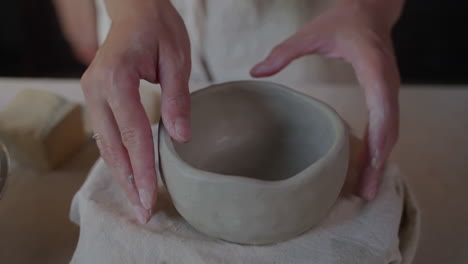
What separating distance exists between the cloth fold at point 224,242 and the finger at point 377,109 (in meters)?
0.02

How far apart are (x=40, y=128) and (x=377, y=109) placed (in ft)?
1.21

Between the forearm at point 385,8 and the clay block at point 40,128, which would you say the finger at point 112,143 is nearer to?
the clay block at point 40,128

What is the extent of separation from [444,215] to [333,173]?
0.78ft

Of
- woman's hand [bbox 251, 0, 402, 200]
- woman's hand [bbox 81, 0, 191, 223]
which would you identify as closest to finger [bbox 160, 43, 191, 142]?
woman's hand [bbox 81, 0, 191, 223]

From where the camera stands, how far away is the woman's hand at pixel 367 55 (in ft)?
1.59

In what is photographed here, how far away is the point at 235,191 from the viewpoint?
373 mm

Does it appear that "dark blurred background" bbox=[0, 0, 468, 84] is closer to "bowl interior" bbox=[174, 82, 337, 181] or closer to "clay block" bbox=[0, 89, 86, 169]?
"clay block" bbox=[0, 89, 86, 169]

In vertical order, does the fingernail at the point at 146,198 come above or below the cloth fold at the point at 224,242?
above

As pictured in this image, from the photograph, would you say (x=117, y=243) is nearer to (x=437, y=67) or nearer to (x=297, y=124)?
(x=297, y=124)

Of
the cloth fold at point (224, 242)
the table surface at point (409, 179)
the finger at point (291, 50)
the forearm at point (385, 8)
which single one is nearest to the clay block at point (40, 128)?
the table surface at point (409, 179)

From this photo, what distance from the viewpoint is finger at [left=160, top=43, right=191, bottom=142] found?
420mm

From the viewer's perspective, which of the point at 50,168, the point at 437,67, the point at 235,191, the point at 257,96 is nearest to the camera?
the point at 235,191

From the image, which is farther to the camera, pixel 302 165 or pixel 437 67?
pixel 437 67

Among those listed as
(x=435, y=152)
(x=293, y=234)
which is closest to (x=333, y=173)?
(x=293, y=234)
